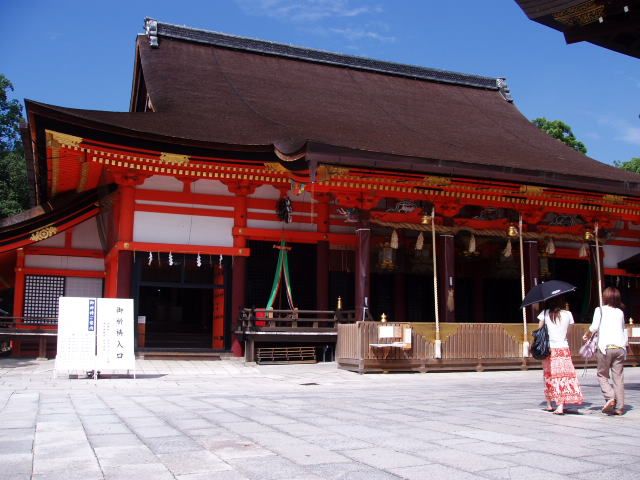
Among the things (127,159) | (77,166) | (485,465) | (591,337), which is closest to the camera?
(485,465)

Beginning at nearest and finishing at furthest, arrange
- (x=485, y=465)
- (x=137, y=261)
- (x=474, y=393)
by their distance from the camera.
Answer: (x=485, y=465)
(x=474, y=393)
(x=137, y=261)

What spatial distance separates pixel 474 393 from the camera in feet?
29.3

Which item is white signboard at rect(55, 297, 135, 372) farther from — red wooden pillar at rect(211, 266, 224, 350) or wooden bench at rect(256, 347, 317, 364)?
red wooden pillar at rect(211, 266, 224, 350)

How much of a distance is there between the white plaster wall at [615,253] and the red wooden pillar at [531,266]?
11.4ft

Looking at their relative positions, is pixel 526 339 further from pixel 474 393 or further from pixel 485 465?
pixel 485 465

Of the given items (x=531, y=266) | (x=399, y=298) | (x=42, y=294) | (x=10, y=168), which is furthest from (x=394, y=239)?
(x=10, y=168)

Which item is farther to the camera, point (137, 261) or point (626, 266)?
point (626, 266)

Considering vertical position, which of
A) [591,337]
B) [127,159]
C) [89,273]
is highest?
[127,159]

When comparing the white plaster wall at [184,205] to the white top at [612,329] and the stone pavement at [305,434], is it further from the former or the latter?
the white top at [612,329]

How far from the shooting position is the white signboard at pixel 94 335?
1051cm

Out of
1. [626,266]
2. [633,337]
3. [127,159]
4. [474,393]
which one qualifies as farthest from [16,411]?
[626,266]

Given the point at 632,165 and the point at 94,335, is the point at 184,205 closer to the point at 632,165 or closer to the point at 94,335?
the point at 94,335

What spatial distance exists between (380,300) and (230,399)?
389 inches

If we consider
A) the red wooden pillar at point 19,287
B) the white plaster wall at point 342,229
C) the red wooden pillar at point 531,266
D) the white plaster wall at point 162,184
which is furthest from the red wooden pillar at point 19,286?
the red wooden pillar at point 531,266
